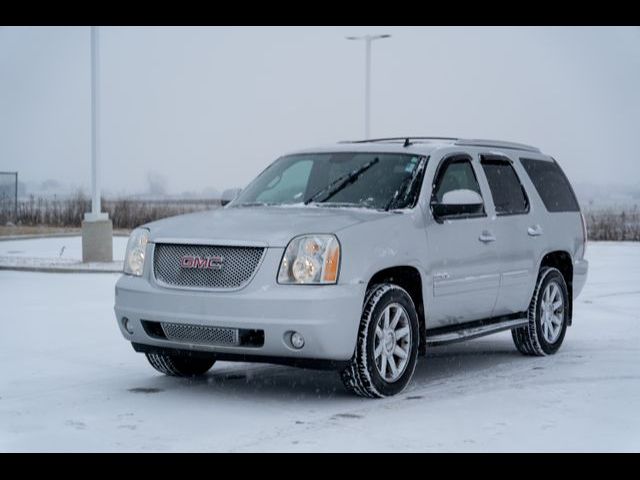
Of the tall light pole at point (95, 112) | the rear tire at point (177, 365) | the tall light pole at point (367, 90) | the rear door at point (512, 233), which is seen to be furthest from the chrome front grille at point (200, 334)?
the tall light pole at point (367, 90)

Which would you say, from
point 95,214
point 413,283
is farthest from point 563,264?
point 95,214

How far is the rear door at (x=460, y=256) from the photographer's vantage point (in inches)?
363

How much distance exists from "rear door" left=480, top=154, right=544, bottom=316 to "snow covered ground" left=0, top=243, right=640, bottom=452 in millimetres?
591

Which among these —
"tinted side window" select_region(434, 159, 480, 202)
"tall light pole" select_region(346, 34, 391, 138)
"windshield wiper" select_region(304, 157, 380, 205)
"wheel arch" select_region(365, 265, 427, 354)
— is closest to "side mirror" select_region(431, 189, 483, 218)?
"tinted side window" select_region(434, 159, 480, 202)

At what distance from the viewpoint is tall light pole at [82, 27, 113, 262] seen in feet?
73.3

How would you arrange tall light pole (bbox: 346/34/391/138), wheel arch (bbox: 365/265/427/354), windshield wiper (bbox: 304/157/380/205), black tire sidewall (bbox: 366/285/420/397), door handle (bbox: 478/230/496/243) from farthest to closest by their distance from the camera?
1. tall light pole (bbox: 346/34/391/138)
2. door handle (bbox: 478/230/496/243)
3. windshield wiper (bbox: 304/157/380/205)
4. wheel arch (bbox: 365/265/427/354)
5. black tire sidewall (bbox: 366/285/420/397)

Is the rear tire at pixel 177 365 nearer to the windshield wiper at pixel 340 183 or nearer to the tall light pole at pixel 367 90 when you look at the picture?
the windshield wiper at pixel 340 183

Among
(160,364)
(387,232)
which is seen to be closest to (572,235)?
(387,232)

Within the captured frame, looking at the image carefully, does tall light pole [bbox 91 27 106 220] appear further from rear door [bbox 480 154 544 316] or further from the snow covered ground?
rear door [bbox 480 154 544 316]

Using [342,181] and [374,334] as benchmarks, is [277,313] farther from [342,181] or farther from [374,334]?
[342,181]

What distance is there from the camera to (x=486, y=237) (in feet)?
32.4

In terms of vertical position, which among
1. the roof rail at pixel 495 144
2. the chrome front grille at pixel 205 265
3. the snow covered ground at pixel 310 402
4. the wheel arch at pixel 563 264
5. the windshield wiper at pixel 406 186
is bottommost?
the snow covered ground at pixel 310 402
